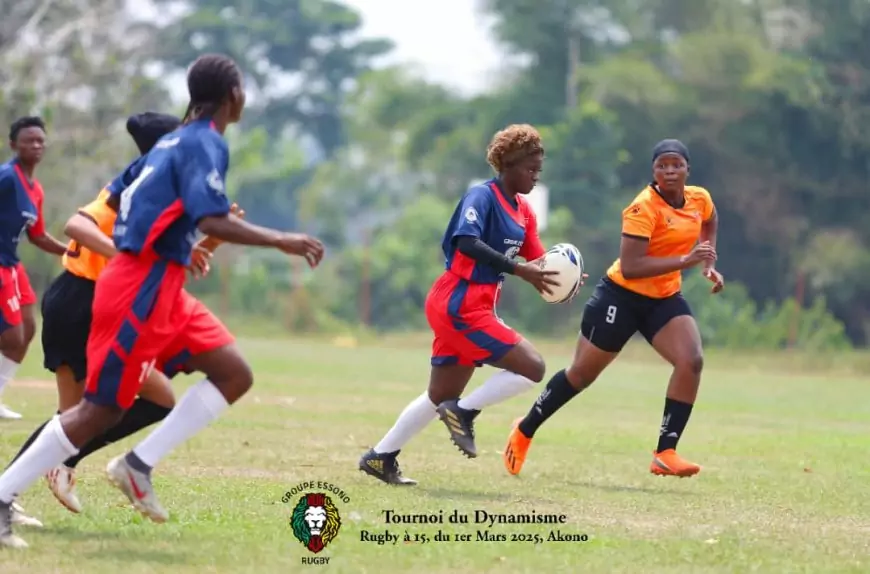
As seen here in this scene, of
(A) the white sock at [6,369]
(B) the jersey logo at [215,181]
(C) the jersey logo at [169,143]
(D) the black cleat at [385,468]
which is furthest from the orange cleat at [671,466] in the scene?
(A) the white sock at [6,369]

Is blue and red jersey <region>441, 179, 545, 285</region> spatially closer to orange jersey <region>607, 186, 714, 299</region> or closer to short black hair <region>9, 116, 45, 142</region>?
orange jersey <region>607, 186, 714, 299</region>

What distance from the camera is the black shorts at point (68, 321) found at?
8.58 meters

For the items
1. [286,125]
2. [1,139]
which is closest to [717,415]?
[1,139]

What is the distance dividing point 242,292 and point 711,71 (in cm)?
1631

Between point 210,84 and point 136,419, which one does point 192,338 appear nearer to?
point 136,419

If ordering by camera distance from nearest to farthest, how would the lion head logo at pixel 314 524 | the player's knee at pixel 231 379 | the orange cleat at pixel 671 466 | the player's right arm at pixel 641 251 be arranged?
the lion head logo at pixel 314 524 → the player's knee at pixel 231 379 → the orange cleat at pixel 671 466 → the player's right arm at pixel 641 251

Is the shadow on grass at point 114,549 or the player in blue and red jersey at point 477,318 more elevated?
the player in blue and red jersey at point 477,318

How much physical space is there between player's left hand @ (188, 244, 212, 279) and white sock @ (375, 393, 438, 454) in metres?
2.82

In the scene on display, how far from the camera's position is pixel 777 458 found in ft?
41.9

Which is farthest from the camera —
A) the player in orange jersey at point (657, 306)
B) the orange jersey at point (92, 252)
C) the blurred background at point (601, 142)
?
the blurred background at point (601, 142)

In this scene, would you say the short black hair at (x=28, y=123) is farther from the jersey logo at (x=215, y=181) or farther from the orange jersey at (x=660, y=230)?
the jersey logo at (x=215, y=181)

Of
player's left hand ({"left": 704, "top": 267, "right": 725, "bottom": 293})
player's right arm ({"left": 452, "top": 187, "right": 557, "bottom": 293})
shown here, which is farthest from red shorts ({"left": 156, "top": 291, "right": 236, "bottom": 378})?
player's left hand ({"left": 704, "top": 267, "right": 725, "bottom": 293})

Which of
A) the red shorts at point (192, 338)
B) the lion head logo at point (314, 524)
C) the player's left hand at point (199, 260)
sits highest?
the player's left hand at point (199, 260)

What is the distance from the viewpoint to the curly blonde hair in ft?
33.0
